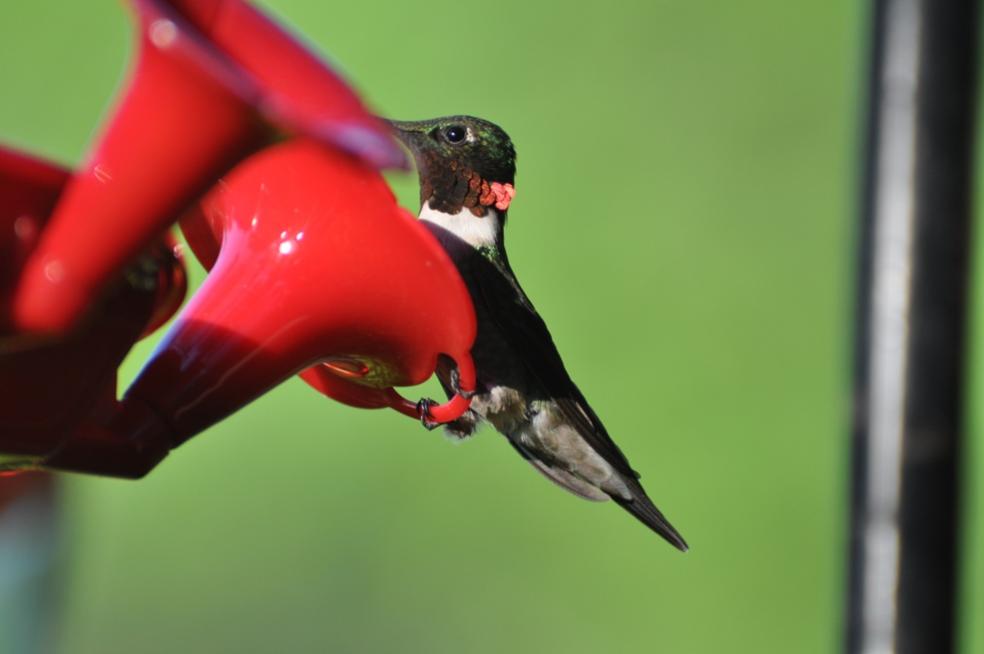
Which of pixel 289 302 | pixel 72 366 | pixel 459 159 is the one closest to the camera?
pixel 72 366

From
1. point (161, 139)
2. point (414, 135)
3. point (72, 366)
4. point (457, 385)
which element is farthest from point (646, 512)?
point (161, 139)

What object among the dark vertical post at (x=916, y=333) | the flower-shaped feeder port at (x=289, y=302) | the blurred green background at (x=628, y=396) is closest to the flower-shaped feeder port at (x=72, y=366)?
the flower-shaped feeder port at (x=289, y=302)

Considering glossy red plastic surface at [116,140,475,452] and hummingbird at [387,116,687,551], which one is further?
hummingbird at [387,116,687,551]

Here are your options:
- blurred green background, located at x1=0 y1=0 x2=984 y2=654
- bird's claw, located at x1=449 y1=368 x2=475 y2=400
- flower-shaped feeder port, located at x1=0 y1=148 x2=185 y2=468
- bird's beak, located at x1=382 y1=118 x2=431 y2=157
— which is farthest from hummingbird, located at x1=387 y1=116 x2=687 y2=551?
blurred green background, located at x1=0 y1=0 x2=984 y2=654

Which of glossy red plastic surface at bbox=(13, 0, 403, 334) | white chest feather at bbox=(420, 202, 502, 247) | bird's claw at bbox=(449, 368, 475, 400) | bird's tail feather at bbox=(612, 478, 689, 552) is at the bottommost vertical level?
bird's tail feather at bbox=(612, 478, 689, 552)

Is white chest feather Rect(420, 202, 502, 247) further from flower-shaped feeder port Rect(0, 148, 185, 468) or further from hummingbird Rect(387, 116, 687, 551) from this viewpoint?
flower-shaped feeder port Rect(0, 148, 185, 468)

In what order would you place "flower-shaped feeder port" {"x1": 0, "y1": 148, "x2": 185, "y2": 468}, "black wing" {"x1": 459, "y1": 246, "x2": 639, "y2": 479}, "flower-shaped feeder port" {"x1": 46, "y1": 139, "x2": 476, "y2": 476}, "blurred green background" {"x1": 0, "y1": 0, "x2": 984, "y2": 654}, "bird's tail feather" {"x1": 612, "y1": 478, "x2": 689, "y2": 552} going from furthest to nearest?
"blurred green background" {"x1": 0, "y1": 0, "x2": 984, "y2": 654} < "bird's tail feather" {"x1": 612, "y1": 478, "x2": 689, "y2": 552} < "black wing" {"x1": 459, "y1": 246, "x2": 639, "y2": 479} < "flower-shaped feeder port" {"x1": 46, "y1": 139, "x2": 476, "y2": 476} < "flower-shaped feeder port" {"x1": 0, "y1": 148, "x2": 185, "y2": 468}

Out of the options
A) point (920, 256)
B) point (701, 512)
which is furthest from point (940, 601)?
point (701, 512)

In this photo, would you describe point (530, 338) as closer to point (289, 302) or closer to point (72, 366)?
point (289, 302)
